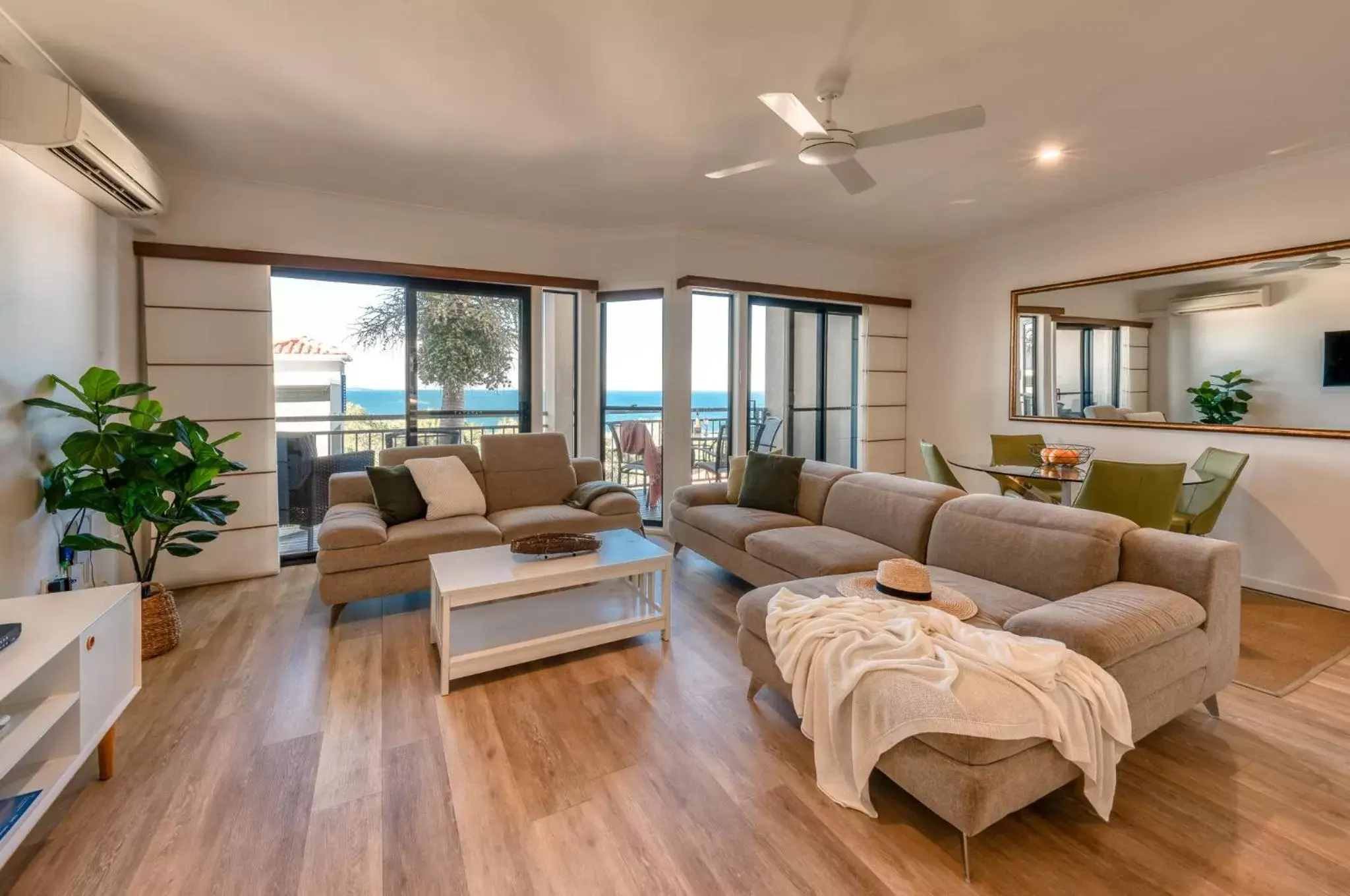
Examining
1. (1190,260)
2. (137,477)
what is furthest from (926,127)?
(137,477)

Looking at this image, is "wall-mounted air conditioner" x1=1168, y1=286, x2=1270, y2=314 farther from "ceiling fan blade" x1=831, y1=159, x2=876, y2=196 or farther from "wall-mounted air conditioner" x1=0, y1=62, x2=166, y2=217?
"wall-mounted air conditioner" x1=0, y1=62, x2=166, y2=217

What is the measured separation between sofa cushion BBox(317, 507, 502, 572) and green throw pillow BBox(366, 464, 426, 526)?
2.6 inches

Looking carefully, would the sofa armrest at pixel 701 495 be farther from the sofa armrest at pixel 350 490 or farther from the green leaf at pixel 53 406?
the green leaf at pixel 53 406

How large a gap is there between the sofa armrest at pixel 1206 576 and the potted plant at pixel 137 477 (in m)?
3.96

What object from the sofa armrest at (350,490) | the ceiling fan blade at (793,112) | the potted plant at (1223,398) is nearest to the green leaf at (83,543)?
the sofa armrest at (350,490)

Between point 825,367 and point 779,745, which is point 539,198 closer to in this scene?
point 825,367

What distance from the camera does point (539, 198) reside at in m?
4.09

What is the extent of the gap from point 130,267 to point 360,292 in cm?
122

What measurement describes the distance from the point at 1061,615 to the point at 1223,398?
3122mm

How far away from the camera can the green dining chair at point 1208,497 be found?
3.30m

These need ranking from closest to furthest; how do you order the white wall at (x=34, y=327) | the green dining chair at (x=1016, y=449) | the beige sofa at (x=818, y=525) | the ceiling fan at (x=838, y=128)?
the ceiling fan at (x=838, y=128) < the white wall at (x=34, y=327) < the beige sofa at (x=818, y=525) < the green dining chair at (x=1016, y=449)

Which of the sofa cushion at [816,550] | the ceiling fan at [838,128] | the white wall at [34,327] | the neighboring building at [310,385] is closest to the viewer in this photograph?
the ceiling fan at [838,128]

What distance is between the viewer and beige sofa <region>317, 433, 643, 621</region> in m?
3.00

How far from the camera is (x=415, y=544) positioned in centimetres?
314
